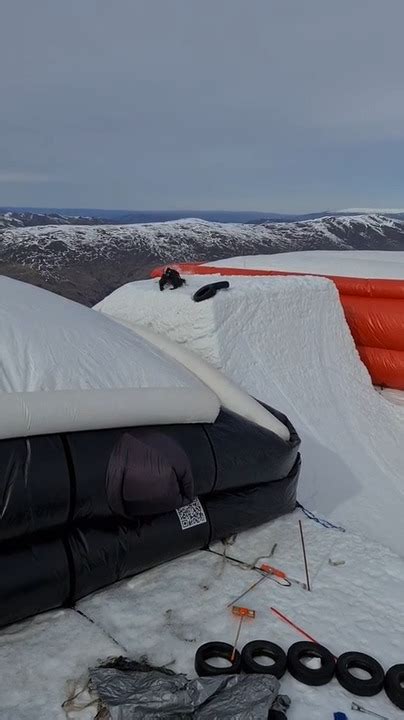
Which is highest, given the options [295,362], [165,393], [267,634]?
[165,393]

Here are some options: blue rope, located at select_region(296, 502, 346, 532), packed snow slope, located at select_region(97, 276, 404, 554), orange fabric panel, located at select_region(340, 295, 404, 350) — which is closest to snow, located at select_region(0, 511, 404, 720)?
blue rope, located at select_region(296, 502, 346, 532)

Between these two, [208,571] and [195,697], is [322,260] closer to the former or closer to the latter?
[208,571]

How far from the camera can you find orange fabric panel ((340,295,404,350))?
18.9ft

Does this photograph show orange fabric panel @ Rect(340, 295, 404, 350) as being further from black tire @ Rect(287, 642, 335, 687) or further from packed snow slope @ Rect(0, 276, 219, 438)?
black tire @ Rect(287, 642, 335, 687)

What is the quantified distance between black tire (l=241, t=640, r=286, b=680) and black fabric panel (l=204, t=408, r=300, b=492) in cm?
78

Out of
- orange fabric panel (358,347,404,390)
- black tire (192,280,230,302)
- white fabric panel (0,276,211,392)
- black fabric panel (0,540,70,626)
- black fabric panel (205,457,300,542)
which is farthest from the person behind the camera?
orange fabric panel (358,347,404,390)

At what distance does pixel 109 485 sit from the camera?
212 cm

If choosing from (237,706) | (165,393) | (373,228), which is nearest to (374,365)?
(165,393)

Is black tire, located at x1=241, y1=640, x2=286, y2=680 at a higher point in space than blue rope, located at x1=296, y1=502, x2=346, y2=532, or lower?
higher

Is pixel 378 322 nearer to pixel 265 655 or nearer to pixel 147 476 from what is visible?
pixel 147 476

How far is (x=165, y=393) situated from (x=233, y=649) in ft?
3.41

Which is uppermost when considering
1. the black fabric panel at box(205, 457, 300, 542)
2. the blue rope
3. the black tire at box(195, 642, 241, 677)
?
the black fabric panel at box(205, 457, 300, 542)

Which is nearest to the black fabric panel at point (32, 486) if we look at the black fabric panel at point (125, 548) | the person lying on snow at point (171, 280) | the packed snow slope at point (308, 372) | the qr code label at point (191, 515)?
the black fabric panel at point (125, 548)

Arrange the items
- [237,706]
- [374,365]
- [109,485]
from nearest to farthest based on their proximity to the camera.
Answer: [237,706] < [109,485] < [374,365]
